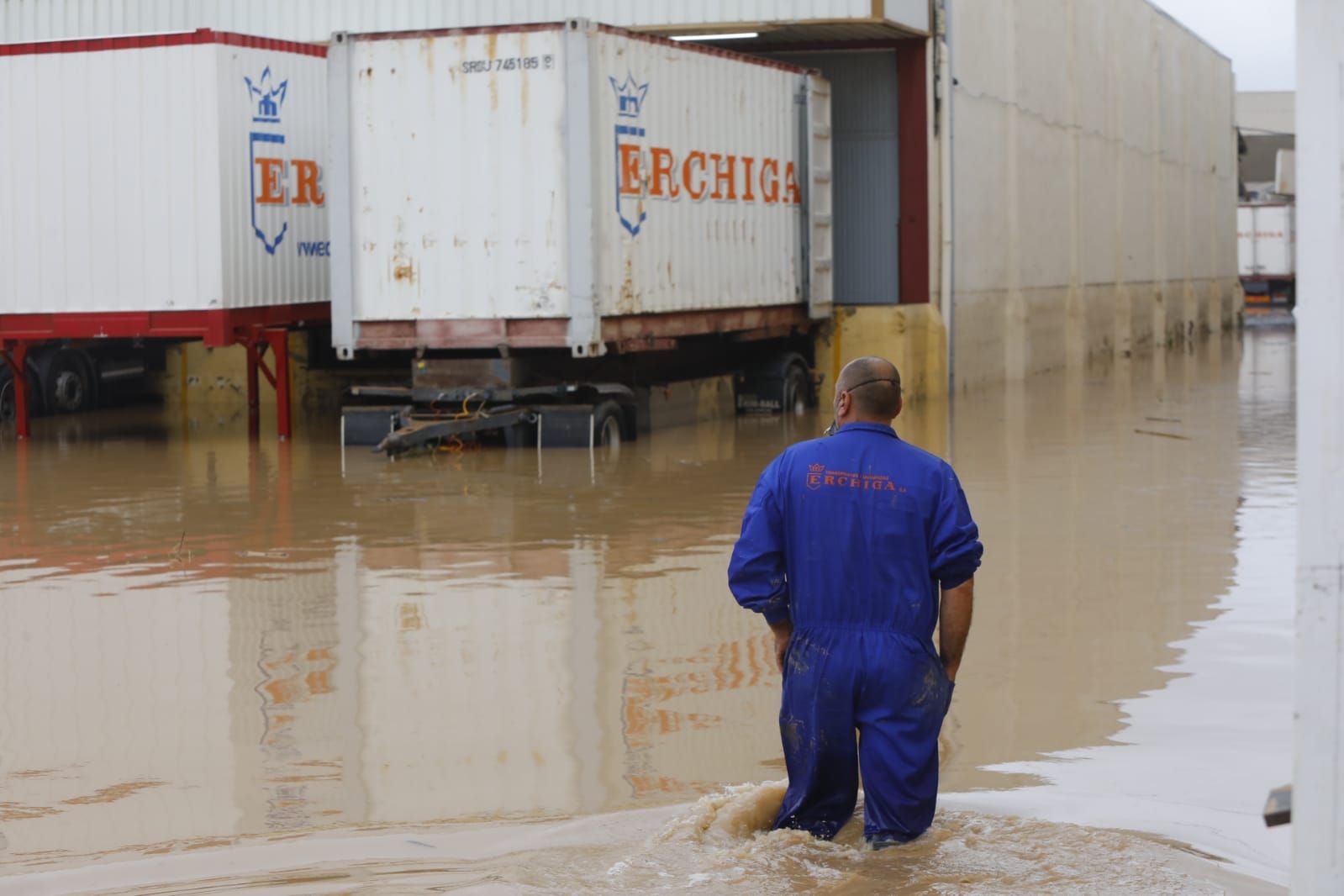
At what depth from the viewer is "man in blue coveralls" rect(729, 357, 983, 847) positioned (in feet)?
15.6

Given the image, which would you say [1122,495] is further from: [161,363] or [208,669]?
[161,363]

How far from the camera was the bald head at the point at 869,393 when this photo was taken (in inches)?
192

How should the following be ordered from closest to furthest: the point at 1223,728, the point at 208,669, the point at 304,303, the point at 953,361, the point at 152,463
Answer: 1. the point at 1223,728
2. the point at 208,669
3. the point at 152,463
4. the point at 304,303
5. the point at 953,361

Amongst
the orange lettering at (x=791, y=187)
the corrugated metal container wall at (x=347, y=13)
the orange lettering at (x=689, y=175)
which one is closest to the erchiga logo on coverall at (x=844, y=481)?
the orange lettering at (x=689, y=175)

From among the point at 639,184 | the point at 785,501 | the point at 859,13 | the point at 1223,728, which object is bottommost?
the point at 1223,728

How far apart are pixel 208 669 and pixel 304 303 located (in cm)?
1131

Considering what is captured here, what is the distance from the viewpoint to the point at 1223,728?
21.1 feet

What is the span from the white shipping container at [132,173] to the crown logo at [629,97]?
3.59m

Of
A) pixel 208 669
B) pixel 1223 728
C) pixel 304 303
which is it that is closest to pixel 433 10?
pixel 304 303

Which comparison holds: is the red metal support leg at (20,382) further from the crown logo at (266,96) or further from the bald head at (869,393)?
the bald head at (869,393)

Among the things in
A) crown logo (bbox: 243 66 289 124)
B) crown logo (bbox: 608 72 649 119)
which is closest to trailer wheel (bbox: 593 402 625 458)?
crown logo (bbox: 608 72 649 119)

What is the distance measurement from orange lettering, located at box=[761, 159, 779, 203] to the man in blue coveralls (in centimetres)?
1480

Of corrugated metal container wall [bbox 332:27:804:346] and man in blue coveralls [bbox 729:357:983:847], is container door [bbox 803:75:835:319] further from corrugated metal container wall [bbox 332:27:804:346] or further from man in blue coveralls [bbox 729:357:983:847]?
man in blue coveralls [bbox 729:357:983:847]

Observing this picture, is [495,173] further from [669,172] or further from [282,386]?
[282,386]
